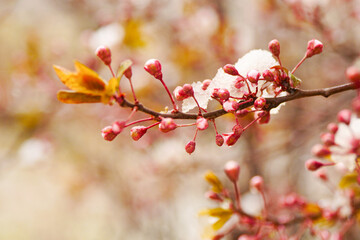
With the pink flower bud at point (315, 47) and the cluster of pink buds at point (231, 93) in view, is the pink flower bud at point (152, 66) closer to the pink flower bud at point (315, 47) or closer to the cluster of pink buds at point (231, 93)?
the cluster of pink buds at point (231, 93)

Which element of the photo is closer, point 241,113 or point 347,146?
point 241,113

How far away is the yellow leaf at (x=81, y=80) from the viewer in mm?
555

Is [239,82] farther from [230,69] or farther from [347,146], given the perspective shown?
[347,146]

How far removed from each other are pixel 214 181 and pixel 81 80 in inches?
17.9

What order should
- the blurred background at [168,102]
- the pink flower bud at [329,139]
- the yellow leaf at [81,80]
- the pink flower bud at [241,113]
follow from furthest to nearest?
1. the blurred background at [168,102]
2. the pink flower bud at [329,139]
3. the pink flower bud at [241,113]
4. the yellow leaf at [81,80]

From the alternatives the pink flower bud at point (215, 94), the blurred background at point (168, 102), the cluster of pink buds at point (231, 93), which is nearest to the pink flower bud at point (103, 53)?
the cluster of pink buds at point (231, 93)

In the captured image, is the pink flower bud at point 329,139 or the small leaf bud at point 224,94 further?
the pink flower bud at point 329,139

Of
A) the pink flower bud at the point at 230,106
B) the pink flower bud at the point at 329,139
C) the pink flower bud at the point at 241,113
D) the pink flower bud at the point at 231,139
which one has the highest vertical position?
the pink flower bud at the point at 230,106

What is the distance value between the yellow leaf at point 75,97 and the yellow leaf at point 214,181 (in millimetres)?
394

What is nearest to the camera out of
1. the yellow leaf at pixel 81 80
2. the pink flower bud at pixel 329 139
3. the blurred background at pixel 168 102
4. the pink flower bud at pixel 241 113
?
the yellow leaf at pixel 81 80

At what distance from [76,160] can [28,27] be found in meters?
1.89

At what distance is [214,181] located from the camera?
0.87 meters

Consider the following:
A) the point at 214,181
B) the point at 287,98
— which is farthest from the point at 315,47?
the point at 214,181

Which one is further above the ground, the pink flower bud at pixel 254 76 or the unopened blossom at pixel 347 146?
the pink flower bud at pixel 254 76
